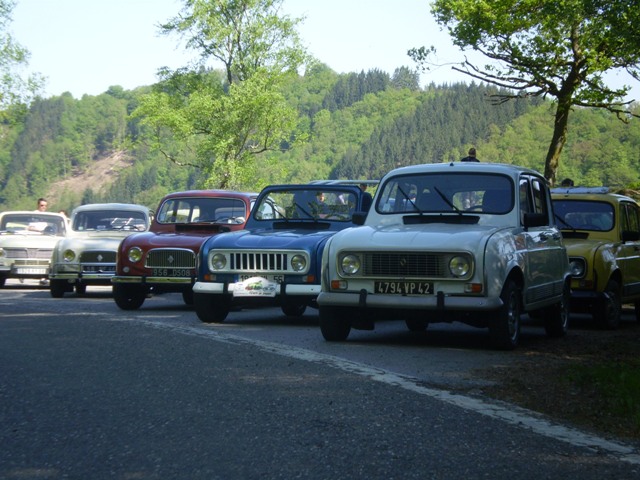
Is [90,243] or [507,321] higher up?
[90,243]

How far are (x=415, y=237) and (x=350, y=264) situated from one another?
0.73 m

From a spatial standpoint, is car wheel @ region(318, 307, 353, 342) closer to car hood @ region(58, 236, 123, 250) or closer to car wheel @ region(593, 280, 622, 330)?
car wheel @ region(593, 280, 622, 330)

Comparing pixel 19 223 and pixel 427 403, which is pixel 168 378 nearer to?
pixel 427 403

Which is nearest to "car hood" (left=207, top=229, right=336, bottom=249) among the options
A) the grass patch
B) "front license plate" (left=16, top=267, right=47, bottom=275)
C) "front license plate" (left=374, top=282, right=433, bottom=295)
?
"front license plate" (left=374, top=282, right=433, bottom=295)

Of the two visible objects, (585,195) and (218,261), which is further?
(585,195)

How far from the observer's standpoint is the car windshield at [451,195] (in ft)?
38.5

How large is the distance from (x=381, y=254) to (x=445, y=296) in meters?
0.79

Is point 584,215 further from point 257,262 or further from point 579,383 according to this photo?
point 579,383

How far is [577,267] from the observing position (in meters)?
14.3

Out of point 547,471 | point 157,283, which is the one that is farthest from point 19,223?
point 547,471

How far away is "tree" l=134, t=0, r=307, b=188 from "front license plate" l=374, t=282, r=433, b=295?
188 ft

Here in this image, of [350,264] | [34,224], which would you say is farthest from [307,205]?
[34,224]

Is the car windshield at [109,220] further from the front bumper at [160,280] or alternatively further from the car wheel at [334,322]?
the car wheel at [334,322]

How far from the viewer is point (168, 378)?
329 inches
